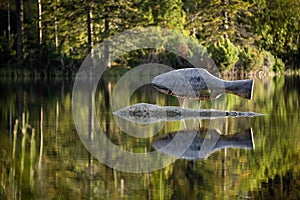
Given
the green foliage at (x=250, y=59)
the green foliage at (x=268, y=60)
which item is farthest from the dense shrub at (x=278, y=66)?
the green foliage at (x=250, y=59)

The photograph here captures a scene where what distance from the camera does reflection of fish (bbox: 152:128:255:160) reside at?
7.28 m

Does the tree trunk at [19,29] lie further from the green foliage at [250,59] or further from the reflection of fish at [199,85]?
the reflection of fish at [199,85]

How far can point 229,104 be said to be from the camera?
14.0 metres

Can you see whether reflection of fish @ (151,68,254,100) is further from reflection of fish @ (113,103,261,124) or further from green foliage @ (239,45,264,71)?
green foliage @ (239,45,264,71)

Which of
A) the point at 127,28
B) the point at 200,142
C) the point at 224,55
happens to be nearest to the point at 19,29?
the point at 127,28

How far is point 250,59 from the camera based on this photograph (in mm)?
28047

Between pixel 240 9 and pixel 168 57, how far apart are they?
169 inches

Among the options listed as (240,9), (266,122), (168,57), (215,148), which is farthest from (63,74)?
(215,148)

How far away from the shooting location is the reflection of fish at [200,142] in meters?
7.28

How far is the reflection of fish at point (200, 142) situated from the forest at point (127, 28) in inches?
704

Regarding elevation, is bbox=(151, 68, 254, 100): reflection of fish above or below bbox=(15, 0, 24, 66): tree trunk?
below

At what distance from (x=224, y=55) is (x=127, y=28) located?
3977mm

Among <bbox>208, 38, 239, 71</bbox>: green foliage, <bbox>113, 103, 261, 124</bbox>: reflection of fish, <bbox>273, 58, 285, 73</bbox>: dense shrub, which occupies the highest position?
<bbox>208, 38, 239, 71</bbox>: green foliage

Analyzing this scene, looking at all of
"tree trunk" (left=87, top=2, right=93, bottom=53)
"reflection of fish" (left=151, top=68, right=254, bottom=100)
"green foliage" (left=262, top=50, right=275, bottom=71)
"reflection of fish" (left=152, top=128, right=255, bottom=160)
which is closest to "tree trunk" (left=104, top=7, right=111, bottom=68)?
"tree trunk" (left=87, top=2, right=93, bottom=53)
